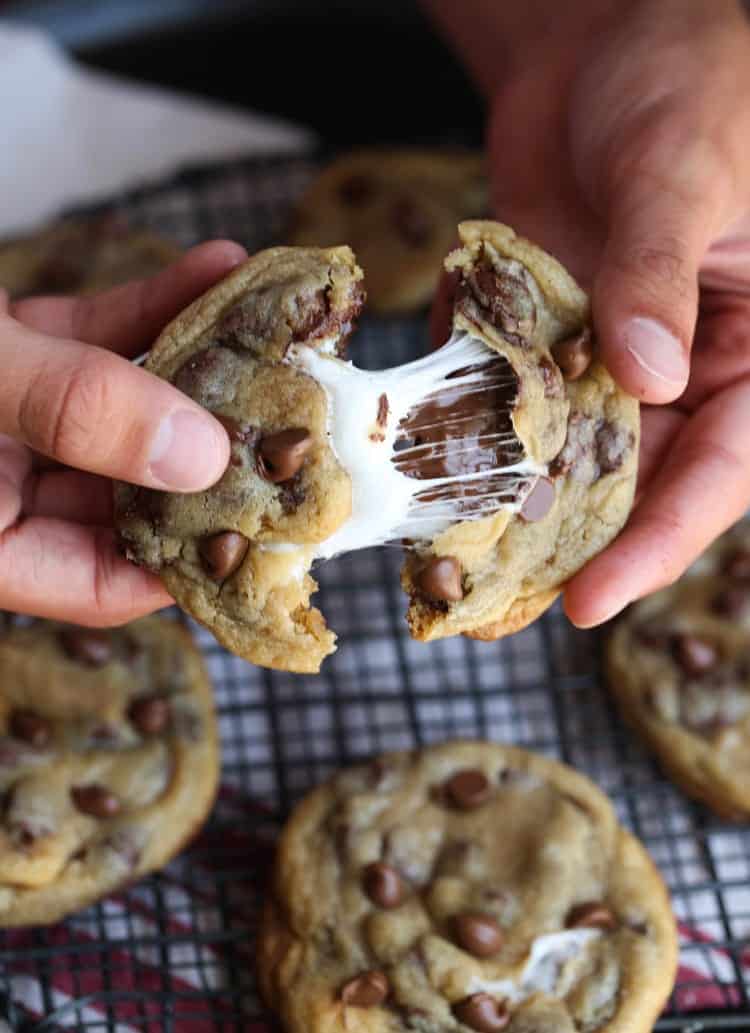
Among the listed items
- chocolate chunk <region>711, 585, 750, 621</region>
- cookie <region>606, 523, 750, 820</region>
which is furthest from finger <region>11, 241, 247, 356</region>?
chocolate chunk <region>711, 585, 750, 621</region>

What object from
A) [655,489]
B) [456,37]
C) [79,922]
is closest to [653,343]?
[655,489]

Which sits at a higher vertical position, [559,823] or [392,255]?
[392,255]

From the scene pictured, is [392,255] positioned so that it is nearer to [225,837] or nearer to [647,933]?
[225,837]

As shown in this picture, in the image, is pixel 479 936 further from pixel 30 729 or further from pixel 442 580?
pixel 30 729

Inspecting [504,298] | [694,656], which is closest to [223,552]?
[504,298]

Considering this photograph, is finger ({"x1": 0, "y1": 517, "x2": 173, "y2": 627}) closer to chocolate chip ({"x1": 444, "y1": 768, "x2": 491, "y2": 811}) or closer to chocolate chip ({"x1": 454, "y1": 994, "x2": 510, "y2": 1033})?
chocolate chip ({"x1": 444, "y1": 768, "x2": 491, "y2": 811})

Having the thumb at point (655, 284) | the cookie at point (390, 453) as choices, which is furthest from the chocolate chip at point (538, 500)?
the thumb at point (655, 284)
